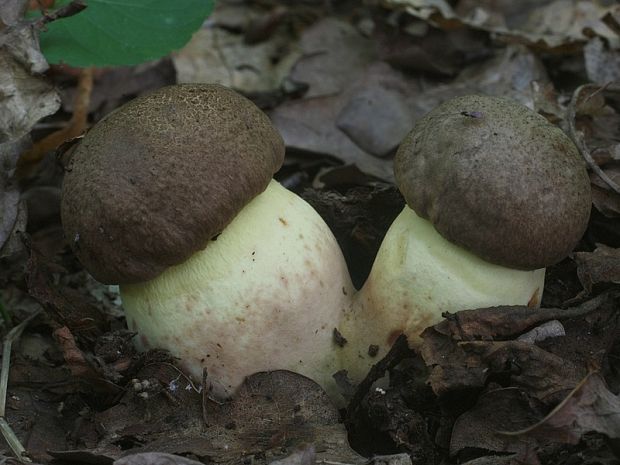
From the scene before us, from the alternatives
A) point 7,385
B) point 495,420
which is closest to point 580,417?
point 495,420

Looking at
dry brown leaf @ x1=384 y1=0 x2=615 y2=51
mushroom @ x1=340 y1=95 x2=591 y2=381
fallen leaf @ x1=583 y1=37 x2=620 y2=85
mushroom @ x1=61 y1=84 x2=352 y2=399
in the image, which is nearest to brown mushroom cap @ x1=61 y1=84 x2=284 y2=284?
mushroom @ x1=61 y1=84 x2=352 y2=399

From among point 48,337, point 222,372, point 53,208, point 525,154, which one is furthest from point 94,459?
point 53,208

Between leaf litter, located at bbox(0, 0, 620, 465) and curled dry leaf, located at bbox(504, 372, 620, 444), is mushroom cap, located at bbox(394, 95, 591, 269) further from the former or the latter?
curled dry leaf, located at bbox(504, 372, 620, 444)

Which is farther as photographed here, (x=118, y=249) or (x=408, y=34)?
(x=408, y=34)

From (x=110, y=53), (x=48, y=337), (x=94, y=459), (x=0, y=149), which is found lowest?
(x=48, y=337)

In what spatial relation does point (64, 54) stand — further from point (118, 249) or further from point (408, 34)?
point (408, 34)
